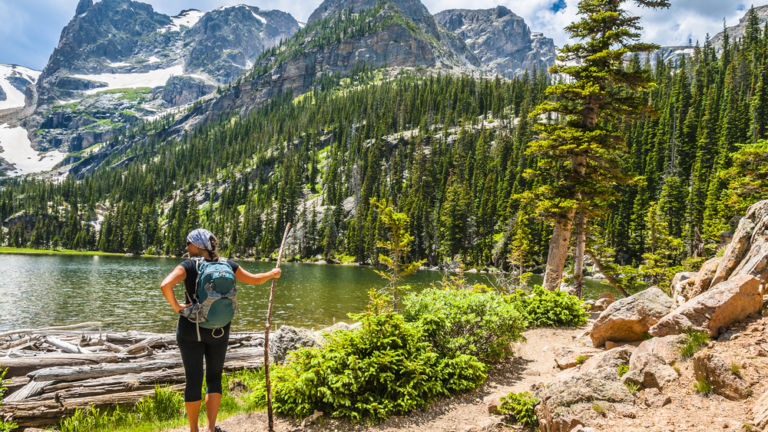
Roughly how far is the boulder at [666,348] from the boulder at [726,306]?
39 cm

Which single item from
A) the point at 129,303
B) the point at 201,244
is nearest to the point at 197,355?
the point at 201,244

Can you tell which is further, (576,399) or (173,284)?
(173,284)

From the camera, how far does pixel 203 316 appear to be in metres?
4.77

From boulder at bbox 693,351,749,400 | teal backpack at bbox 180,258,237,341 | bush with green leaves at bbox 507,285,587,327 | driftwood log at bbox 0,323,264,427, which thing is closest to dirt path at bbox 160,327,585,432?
teal backpack at bbox 180,258,237,341

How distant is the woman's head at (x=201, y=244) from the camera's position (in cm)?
508

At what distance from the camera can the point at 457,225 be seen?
87.4 m

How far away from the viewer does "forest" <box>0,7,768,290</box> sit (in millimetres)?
72438

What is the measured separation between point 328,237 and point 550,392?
10029 centimetres

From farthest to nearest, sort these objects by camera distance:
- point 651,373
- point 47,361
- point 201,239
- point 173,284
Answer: point 47,361 → point 201,239 → point 651,373 → point 173,284

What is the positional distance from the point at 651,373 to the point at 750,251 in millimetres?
3502

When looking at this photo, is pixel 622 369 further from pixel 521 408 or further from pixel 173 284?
pixel 173 284

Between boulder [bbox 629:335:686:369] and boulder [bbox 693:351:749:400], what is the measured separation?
2.07 feet

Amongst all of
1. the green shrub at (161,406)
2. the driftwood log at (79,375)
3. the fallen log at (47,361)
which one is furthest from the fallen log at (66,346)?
the green shrub at (161,406)

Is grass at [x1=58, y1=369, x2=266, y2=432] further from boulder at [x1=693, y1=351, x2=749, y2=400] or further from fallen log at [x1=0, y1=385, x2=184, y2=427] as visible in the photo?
boulder at [x1=693, y1=351, x2=749, y2=400]
